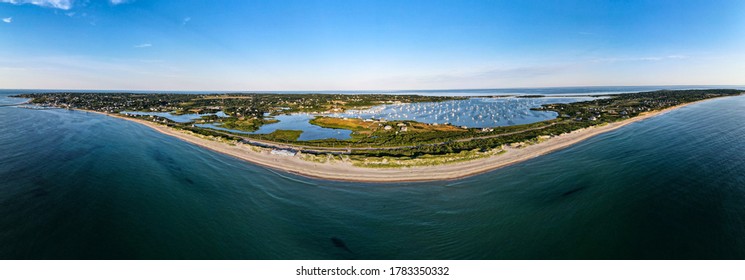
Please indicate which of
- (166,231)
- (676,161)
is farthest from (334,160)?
(676,161)

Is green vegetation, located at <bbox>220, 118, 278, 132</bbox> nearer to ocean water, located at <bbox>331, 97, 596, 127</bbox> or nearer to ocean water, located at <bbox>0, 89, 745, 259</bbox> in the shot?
ocean water, located at <bbox>331, 97, 596, 127</bbox>

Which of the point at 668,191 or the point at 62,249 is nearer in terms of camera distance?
the point at 62,249

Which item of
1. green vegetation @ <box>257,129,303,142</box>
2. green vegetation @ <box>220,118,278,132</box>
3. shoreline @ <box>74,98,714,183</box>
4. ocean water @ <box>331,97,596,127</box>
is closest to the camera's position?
shoreline @ <box>74,98,714,183</box>

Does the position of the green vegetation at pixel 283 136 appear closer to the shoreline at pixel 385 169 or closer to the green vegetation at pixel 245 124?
the shoreline at pixel 385 169

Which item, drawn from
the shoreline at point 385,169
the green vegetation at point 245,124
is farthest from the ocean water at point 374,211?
the green vegetation at point 245,124

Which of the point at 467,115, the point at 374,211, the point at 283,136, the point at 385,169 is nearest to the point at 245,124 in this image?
the point at 283,136

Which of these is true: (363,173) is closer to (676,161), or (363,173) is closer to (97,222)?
(97,222)

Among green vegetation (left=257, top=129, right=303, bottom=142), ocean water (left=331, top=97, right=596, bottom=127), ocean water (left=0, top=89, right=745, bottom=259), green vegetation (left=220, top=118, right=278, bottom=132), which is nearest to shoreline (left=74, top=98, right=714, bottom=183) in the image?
ocean water (left=0, top=89, right=745, bottom=259)

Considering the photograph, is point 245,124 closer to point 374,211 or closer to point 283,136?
point 283,136

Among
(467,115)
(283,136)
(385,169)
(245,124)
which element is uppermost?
(467,115)
